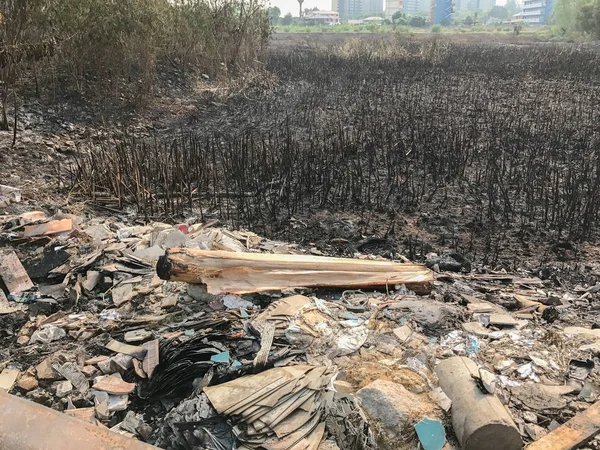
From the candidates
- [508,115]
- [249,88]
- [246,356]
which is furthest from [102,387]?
[249,88]

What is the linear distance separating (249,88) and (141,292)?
986cm

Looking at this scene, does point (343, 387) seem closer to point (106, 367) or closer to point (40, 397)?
point (106, 367)

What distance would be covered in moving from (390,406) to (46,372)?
195 cm

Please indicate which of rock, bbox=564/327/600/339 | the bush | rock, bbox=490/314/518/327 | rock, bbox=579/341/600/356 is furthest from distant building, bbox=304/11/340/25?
rock, bbox=579/341/600/356

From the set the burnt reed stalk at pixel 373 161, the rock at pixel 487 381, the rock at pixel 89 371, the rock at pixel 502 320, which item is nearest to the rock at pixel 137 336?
the rock at pixel 89 371

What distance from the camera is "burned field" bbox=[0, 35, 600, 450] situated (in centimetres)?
226

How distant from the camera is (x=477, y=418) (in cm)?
214

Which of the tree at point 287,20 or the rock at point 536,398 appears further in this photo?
the tree at point 287,20

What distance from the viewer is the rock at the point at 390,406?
2244 millimetres

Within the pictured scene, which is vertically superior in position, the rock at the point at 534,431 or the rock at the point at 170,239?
the rock at the point at 170,239

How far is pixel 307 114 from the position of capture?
405 inches

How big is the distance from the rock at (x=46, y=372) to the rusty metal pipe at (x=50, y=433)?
2.60 feet

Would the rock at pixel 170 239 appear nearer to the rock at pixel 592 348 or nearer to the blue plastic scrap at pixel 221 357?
the blue plastic scrap at pixel 221 357

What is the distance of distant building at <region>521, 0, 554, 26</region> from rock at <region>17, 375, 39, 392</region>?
4815 inches
